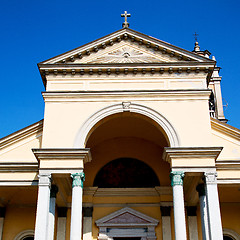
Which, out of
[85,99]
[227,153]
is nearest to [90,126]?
[85,99]

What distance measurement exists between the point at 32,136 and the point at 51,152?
7.19 feet

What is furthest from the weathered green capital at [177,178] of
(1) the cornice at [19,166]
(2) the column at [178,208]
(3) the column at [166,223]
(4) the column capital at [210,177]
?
(1) the cornice at [19,166]

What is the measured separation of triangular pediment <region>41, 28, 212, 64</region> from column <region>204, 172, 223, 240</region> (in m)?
4.69

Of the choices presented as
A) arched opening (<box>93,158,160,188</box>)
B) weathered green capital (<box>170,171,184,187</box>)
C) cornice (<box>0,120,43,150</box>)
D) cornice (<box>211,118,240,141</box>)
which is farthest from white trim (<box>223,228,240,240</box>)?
cornice (<box>0,120,43,150</box>)

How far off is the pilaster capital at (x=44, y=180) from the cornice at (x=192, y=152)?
4.20 m

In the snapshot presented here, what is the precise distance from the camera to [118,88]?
15586 mm

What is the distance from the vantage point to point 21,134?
52.0 feet

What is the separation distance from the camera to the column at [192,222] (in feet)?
54.7

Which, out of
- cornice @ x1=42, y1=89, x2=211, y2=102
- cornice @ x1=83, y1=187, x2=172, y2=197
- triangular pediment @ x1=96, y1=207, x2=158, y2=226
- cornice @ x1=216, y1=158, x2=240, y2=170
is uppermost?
cornice @ x1=42, y1=89, x2=211, y2=102

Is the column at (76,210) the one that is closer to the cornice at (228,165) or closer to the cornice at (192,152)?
the cornice at (192,152)

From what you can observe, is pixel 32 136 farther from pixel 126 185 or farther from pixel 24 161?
pixel 126 185

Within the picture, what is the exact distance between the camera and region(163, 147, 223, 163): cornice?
14.0 meters

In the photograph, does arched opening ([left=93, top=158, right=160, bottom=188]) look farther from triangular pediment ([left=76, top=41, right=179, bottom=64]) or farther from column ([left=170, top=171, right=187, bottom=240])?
triangular pediment ([left=76, top=41, right=179, bottom=64])

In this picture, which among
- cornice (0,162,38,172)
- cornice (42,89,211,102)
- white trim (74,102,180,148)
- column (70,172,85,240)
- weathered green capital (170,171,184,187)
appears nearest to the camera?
column (70,172,85,240)
